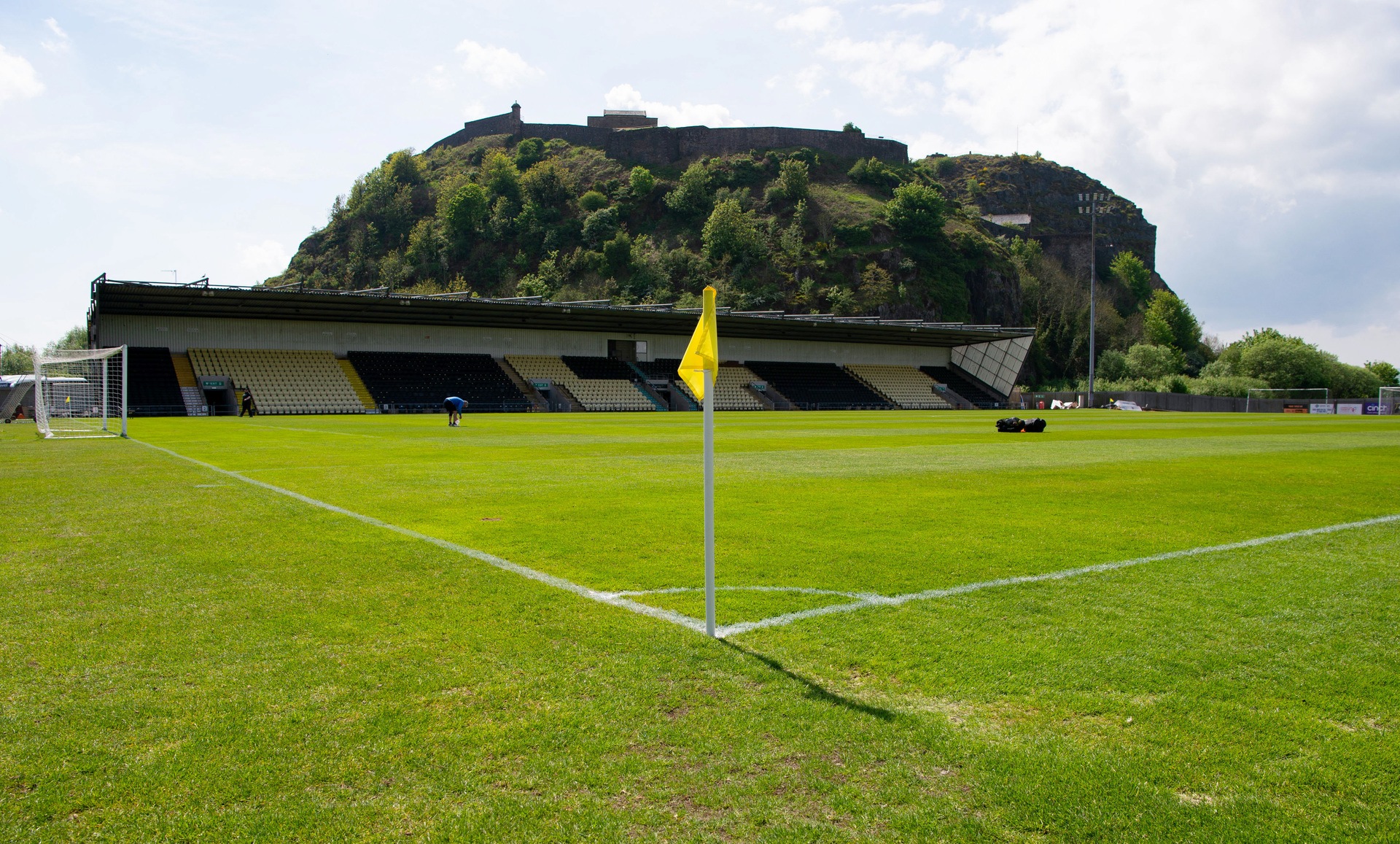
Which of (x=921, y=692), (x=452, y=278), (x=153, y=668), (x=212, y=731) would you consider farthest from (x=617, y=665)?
(x=452, y=278)

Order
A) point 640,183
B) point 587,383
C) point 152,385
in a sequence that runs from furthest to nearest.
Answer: point 640,183, point 587,383, point 152,385

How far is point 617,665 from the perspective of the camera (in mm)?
4113

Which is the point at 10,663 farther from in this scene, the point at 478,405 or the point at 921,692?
the point at 478,405

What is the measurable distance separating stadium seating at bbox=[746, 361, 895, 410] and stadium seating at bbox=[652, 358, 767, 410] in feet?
5.42

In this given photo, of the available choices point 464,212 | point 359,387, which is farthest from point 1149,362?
point 464,212

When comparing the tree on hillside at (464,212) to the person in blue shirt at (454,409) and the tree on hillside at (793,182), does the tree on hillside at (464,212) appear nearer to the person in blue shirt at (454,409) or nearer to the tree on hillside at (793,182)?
the tree on hillside at (793,182)

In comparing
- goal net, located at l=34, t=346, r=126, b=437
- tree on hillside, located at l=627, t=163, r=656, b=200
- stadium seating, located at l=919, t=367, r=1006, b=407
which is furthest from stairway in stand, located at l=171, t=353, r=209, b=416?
tree on hillside, located at l=627, t=163, r=656, b=200

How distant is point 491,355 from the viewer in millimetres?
58250

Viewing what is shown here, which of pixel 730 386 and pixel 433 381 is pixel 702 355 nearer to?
pixel 433 381

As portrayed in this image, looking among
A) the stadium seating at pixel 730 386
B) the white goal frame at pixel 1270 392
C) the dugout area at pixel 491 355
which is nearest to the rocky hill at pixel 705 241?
the dugout area at pixel 491 355

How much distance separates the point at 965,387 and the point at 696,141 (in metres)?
64.6

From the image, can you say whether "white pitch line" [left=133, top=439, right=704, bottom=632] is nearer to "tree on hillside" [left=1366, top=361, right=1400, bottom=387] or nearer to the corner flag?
the corner flag

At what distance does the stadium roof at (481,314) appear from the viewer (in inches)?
1797

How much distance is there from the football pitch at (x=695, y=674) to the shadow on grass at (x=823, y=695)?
1.2 inches
